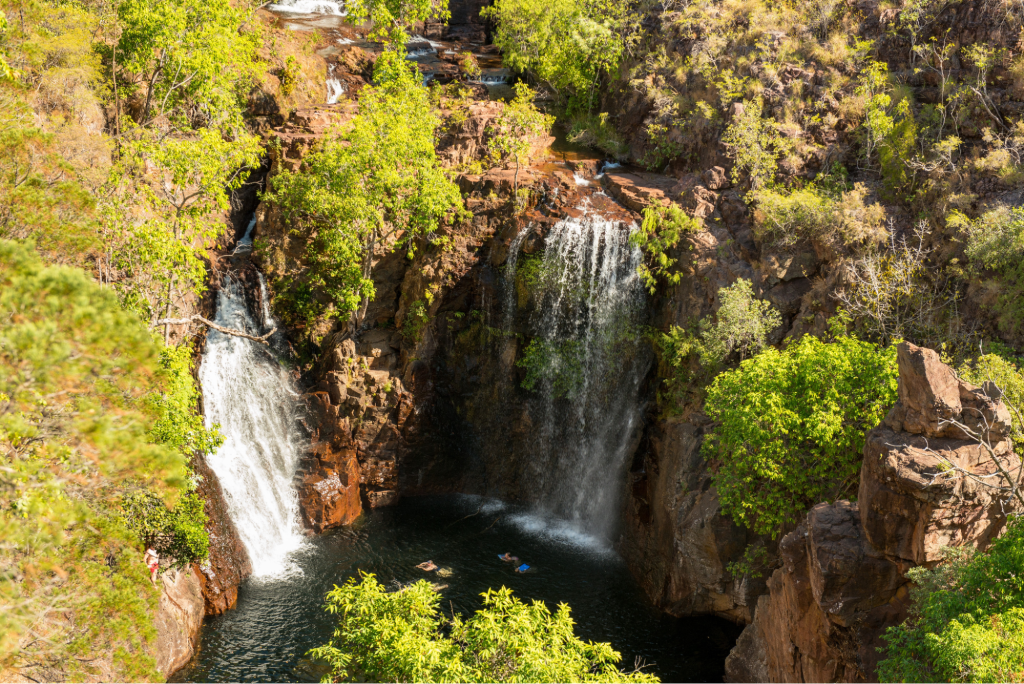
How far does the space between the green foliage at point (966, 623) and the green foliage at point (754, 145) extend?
18287mm

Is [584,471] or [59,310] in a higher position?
[59,310]

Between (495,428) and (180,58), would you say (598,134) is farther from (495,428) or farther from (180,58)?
(180,58)

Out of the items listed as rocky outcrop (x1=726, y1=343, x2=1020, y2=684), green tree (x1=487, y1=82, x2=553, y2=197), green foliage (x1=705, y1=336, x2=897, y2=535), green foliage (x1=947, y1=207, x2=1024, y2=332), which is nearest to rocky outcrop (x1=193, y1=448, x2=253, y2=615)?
green foliage (x1=705, y1=336, x2=897, y2=535)

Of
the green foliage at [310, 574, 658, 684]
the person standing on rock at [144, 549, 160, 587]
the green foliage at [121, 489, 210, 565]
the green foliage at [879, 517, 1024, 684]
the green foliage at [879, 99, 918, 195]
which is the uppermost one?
the green foliage at [879, 99, 918, 195]

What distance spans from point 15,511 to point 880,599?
16.4 metres

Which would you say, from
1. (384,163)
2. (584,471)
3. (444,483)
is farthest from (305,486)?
(384,163)

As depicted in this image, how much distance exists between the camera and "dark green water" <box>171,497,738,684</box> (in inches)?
853

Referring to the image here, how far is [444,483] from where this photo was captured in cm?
3275

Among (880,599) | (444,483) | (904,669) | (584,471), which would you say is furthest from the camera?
(444,483)

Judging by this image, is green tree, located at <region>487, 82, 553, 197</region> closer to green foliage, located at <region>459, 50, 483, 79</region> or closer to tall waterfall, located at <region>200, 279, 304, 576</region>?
green foliage, located at <region>459, 50, 483, 79</region>

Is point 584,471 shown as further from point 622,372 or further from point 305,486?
point 305,486

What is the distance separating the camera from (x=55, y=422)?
1052cm

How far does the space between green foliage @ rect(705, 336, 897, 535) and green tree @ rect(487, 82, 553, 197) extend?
50.7 ft

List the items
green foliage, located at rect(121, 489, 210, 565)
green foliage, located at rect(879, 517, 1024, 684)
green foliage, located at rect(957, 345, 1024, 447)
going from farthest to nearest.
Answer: green foliage, located at rect(121, 489, 210, 565) < green foliage, located at rect(957, 345, 1024, 447) < green foliage, located at rect(879, 517, 1024, 684)
